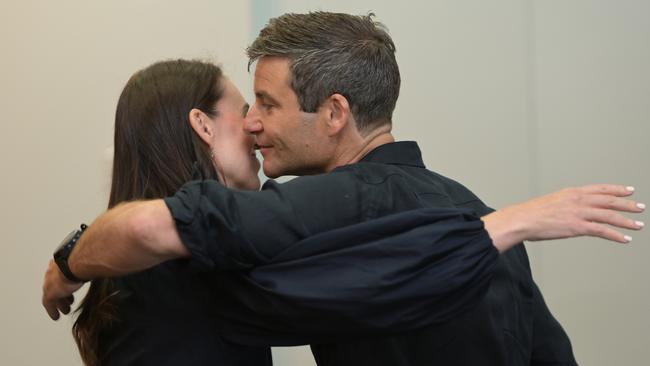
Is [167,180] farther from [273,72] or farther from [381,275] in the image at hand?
[381,275]

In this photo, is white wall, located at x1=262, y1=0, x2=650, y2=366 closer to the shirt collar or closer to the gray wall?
the gray wall

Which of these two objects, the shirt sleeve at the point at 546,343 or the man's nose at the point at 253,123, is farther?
the man's nose at the point at 253,123

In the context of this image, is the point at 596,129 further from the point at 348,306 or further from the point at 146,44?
the point at 348,306

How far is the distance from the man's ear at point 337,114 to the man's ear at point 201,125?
243 mm

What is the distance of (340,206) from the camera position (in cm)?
146

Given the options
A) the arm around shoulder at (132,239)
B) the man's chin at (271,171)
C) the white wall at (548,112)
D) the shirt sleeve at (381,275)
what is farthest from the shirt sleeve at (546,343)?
the white wall at (548,112)

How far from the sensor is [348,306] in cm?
135

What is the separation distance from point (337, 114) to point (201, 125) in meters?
0.28

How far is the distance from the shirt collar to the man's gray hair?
115 millimetres

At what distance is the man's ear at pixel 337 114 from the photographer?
71.9 inches

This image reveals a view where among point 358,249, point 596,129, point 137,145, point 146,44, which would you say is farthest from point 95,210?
point 358,249

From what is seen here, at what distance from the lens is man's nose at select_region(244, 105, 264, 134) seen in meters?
1.92

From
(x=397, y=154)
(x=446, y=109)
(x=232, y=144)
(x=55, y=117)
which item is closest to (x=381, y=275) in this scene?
(x=397, y=154)

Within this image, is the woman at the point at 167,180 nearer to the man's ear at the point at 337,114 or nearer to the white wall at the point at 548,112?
the man's ear at the point at 337,114
